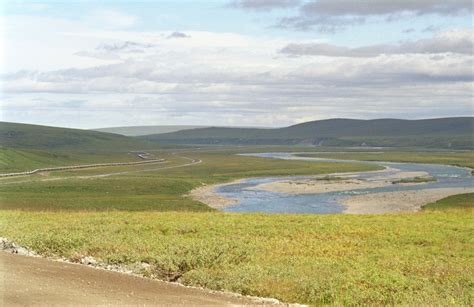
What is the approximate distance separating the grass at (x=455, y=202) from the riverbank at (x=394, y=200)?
165cm

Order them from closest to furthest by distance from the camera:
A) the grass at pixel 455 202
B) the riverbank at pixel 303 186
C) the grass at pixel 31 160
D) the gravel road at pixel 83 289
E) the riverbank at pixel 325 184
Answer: the gravel road at pixel 83 289
the grass at pixel 455 202
the riverbank at pixel 303 186
the riverbank at pixel 325 184
the grass at pixel 31 160

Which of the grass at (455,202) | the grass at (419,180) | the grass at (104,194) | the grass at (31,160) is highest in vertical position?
the grass at (31,160)

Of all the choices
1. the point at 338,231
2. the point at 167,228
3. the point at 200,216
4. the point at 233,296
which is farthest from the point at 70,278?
the point at 200,216

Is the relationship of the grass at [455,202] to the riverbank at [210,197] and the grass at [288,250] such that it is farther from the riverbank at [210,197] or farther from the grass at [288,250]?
the grass at [288,250]

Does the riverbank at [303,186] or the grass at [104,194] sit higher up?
the grass at [104,194]

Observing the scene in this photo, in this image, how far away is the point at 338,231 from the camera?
33.9 m

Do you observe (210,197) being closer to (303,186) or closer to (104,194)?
(104,194)

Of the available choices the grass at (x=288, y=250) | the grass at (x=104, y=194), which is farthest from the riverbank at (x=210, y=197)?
the grass at (x=288, y=250)

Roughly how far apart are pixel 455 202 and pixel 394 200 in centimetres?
907

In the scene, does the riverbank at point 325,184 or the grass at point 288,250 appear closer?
the grass at point 288,250

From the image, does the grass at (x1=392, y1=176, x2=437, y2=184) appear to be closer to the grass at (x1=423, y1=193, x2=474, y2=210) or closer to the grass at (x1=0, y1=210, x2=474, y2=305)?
the grass at (x1=423, y1=193, x2=474, y2=210)

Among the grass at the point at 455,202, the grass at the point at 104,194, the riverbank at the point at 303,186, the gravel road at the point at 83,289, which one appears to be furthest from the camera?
the riverbank at the point at 303,186

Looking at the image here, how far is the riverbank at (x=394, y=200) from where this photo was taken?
2903 inches

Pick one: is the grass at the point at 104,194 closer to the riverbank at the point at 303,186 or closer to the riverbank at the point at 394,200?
the riverbank at the point at 303,186
